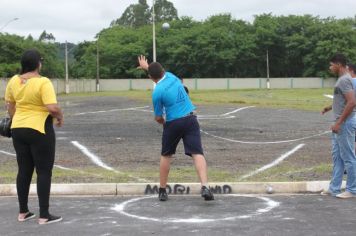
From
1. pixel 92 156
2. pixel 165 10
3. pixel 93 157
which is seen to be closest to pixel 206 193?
pixel 93 157

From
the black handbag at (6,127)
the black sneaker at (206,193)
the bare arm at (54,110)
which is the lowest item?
the black sneaker at (206,193)

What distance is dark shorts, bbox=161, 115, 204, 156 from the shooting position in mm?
7383

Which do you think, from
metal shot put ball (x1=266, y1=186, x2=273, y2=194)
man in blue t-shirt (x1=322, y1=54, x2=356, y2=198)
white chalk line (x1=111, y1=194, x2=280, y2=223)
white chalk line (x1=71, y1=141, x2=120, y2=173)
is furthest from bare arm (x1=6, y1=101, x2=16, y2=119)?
man in blue t-shirt (x1=322, y1=54, x2=356, y2=198)

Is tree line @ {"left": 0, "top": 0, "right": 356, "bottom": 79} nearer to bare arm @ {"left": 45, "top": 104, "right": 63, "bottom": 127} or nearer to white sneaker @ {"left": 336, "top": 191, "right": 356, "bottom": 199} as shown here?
white sneaker @ {"left": 336, "top": 191, "right": 356, "bottom": 199}

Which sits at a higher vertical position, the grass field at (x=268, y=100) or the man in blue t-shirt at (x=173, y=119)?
the man in blue t-shirt at (x=173, y=119)

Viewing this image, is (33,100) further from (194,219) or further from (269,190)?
(269,190)

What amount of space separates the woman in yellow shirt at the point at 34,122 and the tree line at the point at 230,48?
7429 centimetres

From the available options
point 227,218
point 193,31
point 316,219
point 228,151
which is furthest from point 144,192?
point 193,31

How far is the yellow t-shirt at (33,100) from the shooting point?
6.08m

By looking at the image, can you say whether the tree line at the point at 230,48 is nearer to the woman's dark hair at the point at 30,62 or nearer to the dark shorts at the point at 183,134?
the dark shorts at the point at 183,134

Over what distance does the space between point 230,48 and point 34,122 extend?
81359 mm

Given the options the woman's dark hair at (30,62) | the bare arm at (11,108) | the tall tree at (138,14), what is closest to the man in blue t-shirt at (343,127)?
the woman's dark hair at (30,62)

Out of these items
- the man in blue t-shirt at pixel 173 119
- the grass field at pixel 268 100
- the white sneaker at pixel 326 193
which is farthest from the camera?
the grass field at pixel 268 100

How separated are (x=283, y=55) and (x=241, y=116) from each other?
230 ft
